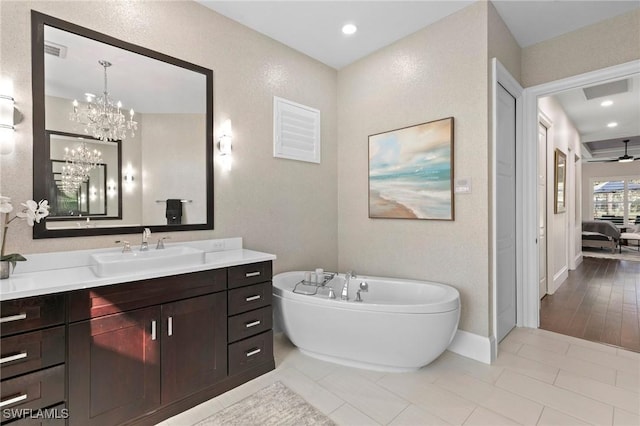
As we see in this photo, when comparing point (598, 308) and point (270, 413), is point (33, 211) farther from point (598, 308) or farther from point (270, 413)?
point (598, 308)

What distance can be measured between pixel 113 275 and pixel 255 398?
1204 millimetres

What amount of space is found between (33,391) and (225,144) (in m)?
1.94

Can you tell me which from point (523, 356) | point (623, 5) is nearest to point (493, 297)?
point (523, 356)

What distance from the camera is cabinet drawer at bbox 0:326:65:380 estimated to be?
4.37 ft

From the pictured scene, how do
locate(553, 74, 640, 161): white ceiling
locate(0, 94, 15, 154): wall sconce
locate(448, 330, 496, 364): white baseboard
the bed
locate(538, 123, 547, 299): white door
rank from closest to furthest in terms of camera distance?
locate(0, 94, 15, 154): wall sconce < locate(448, 330, 496, 364): white baseboard < locate(538, 123, 547, 299): white door < locate(553, 74, 640, 161): white ceiling < the bed

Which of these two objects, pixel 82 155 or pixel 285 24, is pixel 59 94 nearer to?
pixel 82 155

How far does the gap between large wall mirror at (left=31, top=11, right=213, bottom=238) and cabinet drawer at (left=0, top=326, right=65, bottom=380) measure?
0.69m

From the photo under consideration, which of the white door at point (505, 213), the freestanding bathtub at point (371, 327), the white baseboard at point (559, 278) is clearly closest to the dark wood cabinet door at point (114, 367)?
the freestanding bathtub at point (371, 327)

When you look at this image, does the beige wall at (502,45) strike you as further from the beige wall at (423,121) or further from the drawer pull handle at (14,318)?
the drawer pull handle at (14,318)

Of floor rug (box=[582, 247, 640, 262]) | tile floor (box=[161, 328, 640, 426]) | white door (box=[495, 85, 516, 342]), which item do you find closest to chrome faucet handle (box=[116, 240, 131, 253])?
tile floor (box=[161, 328, 640, 426])

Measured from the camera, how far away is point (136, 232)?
220 cm

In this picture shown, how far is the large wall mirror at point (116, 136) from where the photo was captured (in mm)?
1856

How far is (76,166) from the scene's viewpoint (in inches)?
77.0

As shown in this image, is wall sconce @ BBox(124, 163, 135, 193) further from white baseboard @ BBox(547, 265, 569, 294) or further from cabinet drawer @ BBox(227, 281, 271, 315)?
white baseboard @ BBox(547, 265, 569, 294)
